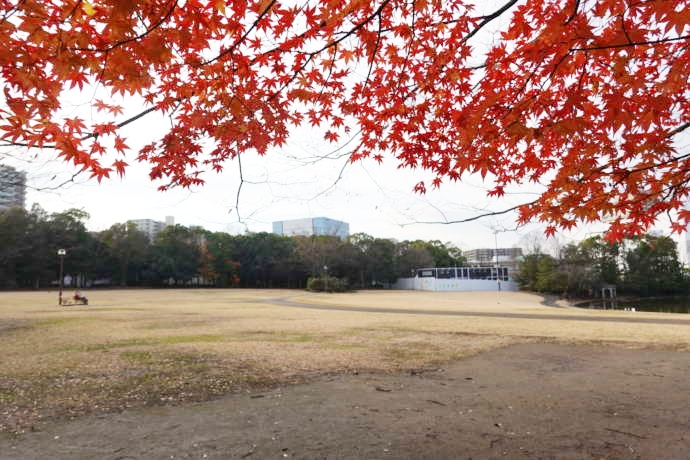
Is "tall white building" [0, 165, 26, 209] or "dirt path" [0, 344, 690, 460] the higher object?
"tall white building" [0, 165, 26, 209]

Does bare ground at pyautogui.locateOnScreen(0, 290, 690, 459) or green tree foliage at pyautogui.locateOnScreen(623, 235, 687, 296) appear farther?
Result: green tree foliage at pyautogui.locateOnScreen(623, 235, 687, 296)

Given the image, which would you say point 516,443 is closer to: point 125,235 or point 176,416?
point 176,416

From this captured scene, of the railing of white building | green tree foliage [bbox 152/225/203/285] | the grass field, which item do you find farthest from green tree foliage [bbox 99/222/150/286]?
the grass field

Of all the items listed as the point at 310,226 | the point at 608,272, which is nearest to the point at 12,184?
the point at 310,226

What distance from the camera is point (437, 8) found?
4.76 metres

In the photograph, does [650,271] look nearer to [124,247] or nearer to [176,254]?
[176,254]

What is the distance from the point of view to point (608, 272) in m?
53.9

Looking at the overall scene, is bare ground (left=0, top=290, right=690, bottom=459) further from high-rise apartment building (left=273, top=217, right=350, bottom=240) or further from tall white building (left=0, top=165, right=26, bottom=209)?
tall white building (left=0, top=165, right=26, bottom=209)

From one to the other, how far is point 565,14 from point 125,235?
211 feet

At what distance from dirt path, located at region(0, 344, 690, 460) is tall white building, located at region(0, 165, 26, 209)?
359 centimetres

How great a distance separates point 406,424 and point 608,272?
59.0m

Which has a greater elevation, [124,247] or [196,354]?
[124,247]

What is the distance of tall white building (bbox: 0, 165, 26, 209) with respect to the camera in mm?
6199

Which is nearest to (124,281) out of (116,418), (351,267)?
(351,267)
